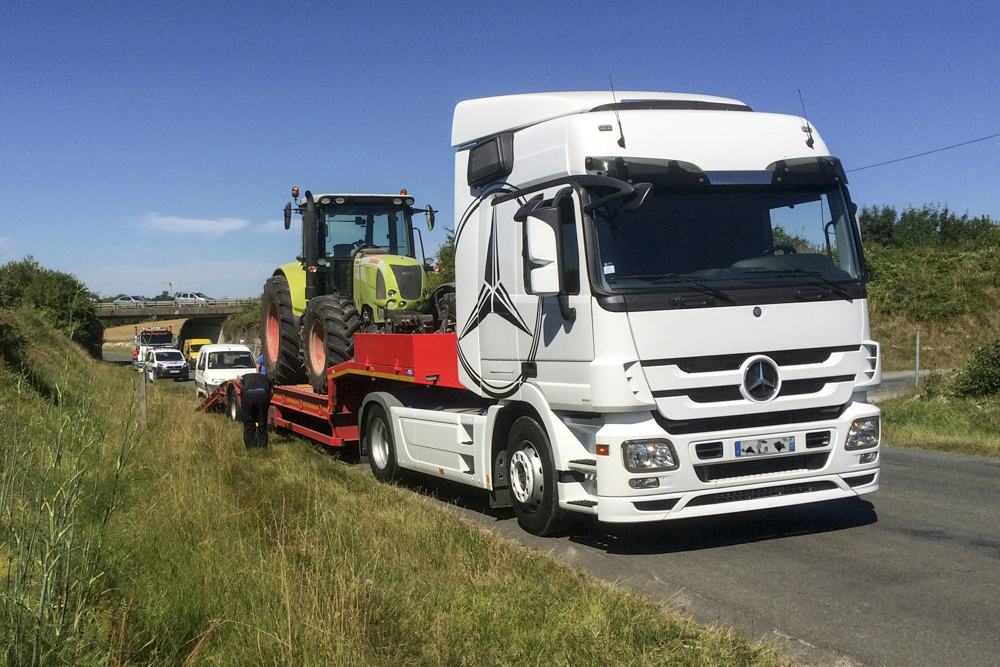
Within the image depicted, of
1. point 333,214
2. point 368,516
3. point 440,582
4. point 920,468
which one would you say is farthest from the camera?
point 333,214

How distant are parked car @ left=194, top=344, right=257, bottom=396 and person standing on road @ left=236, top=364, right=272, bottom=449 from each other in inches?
505

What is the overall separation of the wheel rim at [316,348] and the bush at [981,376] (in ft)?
41.6

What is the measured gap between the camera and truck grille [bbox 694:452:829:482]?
650 centimetres

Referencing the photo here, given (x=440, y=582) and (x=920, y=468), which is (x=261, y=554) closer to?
(x=440, y=582)

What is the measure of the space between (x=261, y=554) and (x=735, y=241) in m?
3.96

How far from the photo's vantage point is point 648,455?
6.35 metres

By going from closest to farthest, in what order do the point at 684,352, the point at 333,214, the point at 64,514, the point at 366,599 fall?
the point at 64,514 < the point at 366,599 < the point at 684,352 < the point at 333,214

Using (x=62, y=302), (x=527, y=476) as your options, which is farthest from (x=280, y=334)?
(x=62, y=302)

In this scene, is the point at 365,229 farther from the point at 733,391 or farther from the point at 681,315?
the point at 733,391

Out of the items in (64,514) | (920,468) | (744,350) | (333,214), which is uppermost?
(333,214)

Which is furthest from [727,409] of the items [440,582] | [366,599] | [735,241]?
[366,599]

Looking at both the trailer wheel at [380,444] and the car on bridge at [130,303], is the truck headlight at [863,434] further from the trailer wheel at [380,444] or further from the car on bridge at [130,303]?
the car on bridge at [130,303]

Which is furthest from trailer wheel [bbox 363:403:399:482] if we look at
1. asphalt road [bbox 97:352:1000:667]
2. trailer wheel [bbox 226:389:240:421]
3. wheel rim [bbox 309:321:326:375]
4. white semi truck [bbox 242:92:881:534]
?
trailer wheel [bbox 226:389:240:421]

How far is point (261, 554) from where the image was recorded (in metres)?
5.89
